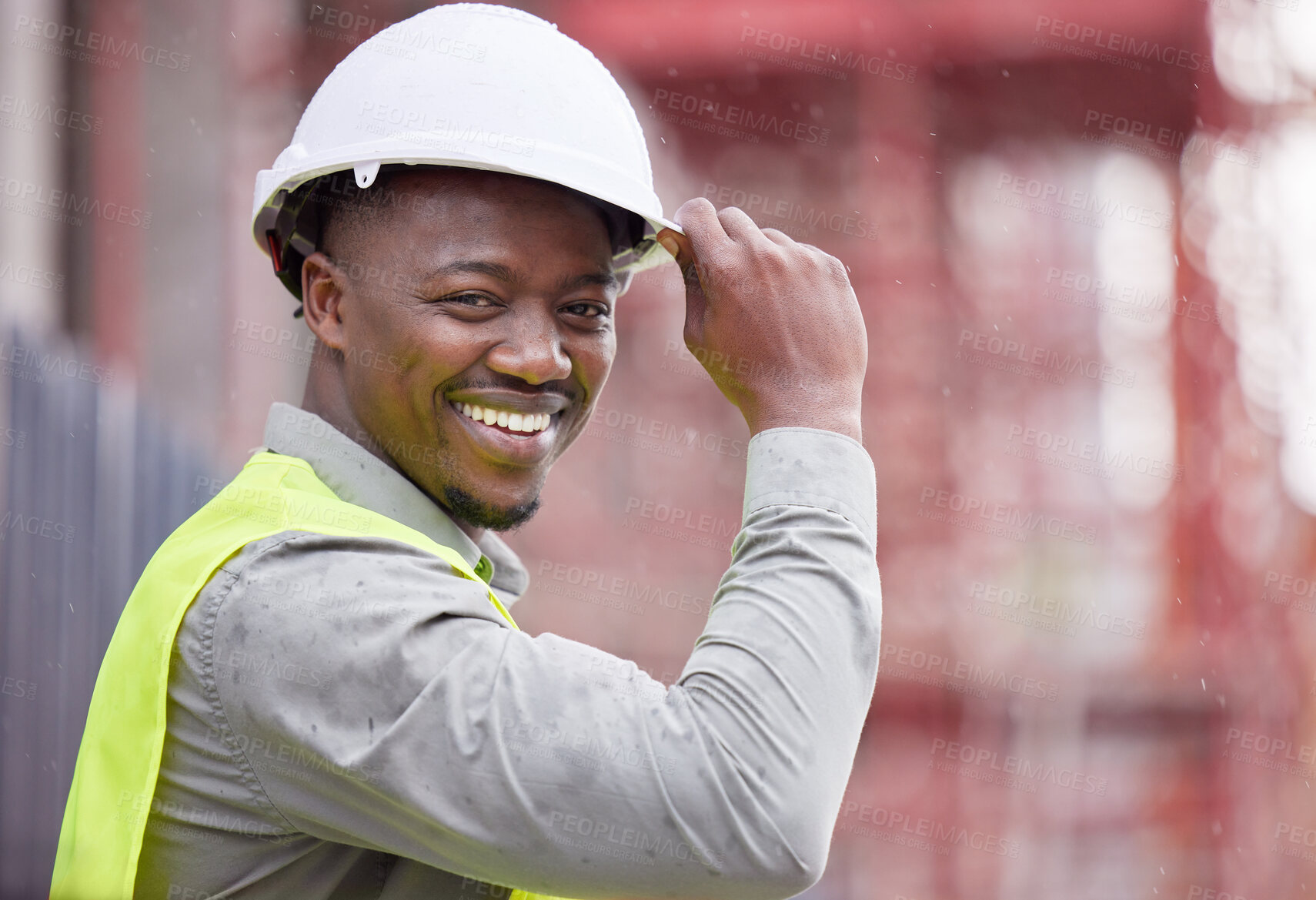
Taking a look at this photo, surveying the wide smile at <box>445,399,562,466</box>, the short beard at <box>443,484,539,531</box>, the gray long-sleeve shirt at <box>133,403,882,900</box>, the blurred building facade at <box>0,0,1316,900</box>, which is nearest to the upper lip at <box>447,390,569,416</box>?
the wide smile at <box>445,399,562,466</box>

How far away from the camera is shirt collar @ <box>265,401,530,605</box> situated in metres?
1.57

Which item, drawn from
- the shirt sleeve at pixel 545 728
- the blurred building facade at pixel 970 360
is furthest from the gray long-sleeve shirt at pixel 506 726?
the blurred building facade at pixel 970 360

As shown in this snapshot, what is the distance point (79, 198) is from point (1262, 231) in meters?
6.07

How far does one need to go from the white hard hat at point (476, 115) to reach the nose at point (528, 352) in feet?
0.66

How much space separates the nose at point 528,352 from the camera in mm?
1567

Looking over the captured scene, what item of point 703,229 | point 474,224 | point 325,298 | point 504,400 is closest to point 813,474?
point 703,229

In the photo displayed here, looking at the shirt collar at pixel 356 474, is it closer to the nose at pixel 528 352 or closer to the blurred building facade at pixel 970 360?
the nose at pixel 528 352

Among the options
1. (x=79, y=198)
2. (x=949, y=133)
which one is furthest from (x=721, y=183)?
(x=79, y=198)

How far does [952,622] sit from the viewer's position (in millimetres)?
6051

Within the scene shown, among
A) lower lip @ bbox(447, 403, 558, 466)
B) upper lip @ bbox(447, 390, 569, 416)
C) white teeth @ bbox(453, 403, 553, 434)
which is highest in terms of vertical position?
upper lip @ bbox(447, 390, 569, 416)

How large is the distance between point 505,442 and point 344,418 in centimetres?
25

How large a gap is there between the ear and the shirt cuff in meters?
0.70

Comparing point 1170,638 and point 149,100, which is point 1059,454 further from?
point 149,100

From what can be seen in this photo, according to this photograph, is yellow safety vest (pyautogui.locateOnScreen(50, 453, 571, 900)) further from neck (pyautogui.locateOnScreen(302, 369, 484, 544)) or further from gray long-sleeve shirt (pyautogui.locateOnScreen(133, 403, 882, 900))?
neck (pyautogui.locateOnScreen(302, 369, 484, 544))
